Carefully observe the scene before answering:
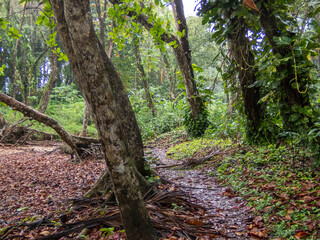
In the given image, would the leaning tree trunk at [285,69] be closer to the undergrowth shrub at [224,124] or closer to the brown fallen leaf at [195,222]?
the undergrowth shrub at [224,124]

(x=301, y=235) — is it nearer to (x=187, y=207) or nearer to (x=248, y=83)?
(x=187, y=207)

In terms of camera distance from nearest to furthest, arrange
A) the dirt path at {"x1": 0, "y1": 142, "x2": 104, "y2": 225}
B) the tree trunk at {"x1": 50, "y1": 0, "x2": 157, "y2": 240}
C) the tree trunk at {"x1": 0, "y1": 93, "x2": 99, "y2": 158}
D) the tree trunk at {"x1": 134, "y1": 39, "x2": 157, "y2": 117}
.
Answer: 1. the tree trunk at {"x1": 50, "y1": 0, "x2": 157, "y2": 240}
2. the dirt path at {"x1": 0, "y1": 142, "x2": 104, "y2": 225}
3. the tree trunk at {"x1": 0, "y1": 93, "x2": 99, "y2": 158}
4. the tree trunk at {"x1": 134, "y1": 39, "x2": 157, "y2": 117}

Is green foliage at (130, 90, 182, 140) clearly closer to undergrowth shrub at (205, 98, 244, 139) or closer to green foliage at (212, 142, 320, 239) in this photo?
undergrowth shrub at (205, 98, 244, 139)

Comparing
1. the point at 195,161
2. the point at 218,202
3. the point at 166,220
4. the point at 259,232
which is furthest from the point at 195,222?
the point at 195,161

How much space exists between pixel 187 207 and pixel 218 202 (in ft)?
1.72

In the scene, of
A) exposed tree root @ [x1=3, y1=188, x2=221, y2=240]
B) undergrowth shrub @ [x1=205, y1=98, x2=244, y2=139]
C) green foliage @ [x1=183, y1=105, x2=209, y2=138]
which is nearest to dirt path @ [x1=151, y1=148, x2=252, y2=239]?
exposed tree root @ [x1=3, y1=188, x2=221, y2=240]

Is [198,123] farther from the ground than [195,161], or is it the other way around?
[198,123]

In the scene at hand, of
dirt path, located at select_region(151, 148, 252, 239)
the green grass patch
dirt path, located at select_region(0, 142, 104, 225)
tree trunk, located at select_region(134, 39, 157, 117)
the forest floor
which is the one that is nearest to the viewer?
the green grass patch

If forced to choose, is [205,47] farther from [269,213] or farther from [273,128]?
[269,213]

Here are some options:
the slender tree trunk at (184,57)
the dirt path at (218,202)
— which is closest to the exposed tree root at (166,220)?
the dirt path at (218,202)

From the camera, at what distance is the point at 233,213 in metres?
3.07

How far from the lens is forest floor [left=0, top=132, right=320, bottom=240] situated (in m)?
2.57

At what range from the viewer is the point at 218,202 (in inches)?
136

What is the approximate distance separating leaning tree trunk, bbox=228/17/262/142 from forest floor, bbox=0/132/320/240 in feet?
1.71
